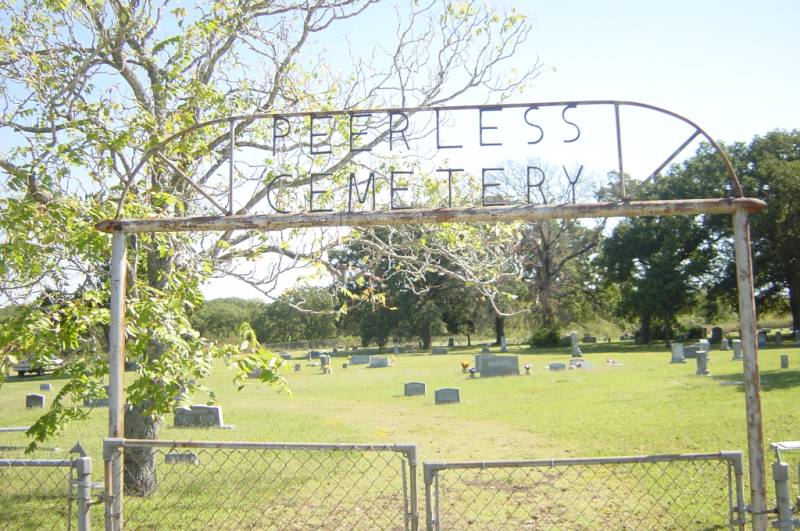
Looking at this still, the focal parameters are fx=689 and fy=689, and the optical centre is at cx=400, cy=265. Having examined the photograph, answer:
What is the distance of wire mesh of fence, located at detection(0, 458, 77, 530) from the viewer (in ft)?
25.2

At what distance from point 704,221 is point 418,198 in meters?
45.3

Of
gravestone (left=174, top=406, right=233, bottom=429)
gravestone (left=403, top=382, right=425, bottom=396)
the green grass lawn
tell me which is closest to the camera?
the green grass lawn

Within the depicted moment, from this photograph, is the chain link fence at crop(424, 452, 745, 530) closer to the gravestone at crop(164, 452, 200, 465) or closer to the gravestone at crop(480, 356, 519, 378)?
the gravestone at crop(164, 452, 200, 465)

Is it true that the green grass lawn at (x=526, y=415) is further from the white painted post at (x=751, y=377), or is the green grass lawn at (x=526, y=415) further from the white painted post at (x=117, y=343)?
the white painted post at (x=751, y=377)

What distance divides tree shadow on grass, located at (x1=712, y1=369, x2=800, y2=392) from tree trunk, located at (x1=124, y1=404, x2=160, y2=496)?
1488 centimetres

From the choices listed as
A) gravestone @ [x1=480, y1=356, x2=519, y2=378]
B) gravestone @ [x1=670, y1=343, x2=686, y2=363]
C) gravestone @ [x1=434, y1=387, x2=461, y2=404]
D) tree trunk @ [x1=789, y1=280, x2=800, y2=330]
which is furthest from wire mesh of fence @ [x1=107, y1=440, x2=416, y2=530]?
tree trunk @ [x1=789, y1=280, x2=800, y2=330]

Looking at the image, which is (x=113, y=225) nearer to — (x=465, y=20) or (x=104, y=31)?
(x=104, y=31)

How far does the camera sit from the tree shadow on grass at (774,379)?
61.1 ft

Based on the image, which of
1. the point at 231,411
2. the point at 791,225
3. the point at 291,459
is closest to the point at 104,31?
the point at 291,459

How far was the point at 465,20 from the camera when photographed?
1030 centimetres

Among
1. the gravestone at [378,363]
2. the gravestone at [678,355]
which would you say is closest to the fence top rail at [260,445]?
the gravestone at [678,355]

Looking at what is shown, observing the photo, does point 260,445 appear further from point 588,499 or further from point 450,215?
point 588,499

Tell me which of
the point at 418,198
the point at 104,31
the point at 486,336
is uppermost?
the point at 104,31

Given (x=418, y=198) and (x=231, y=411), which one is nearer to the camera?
(x=418, y=198)
